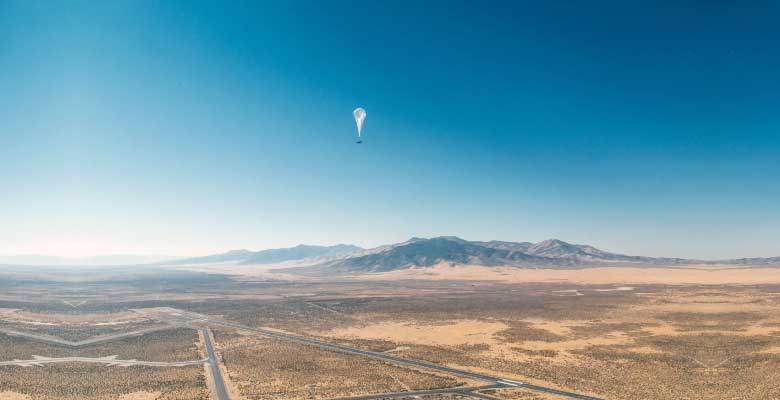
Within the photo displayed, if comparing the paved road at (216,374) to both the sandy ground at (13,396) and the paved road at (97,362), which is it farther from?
the sandy ground at (13,396)

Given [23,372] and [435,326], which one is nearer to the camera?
[23,372]

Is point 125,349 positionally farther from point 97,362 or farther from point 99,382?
point 99,382

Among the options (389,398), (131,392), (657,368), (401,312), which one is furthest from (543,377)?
(401,312)

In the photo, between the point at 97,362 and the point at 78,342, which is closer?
the point at 97,362

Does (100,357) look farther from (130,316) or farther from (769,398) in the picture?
(769,398)

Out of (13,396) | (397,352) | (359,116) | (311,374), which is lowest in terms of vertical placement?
(397,352)

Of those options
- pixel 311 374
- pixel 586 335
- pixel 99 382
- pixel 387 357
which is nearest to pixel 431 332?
pixel 387 357

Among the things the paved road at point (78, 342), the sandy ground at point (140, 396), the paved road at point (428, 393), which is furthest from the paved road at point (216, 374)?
Result: the paved road at point (78, 342)

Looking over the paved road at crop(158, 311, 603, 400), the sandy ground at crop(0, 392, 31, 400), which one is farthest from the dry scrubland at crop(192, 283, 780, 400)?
the sandy ground at crop(0, 392, 31, 400)
